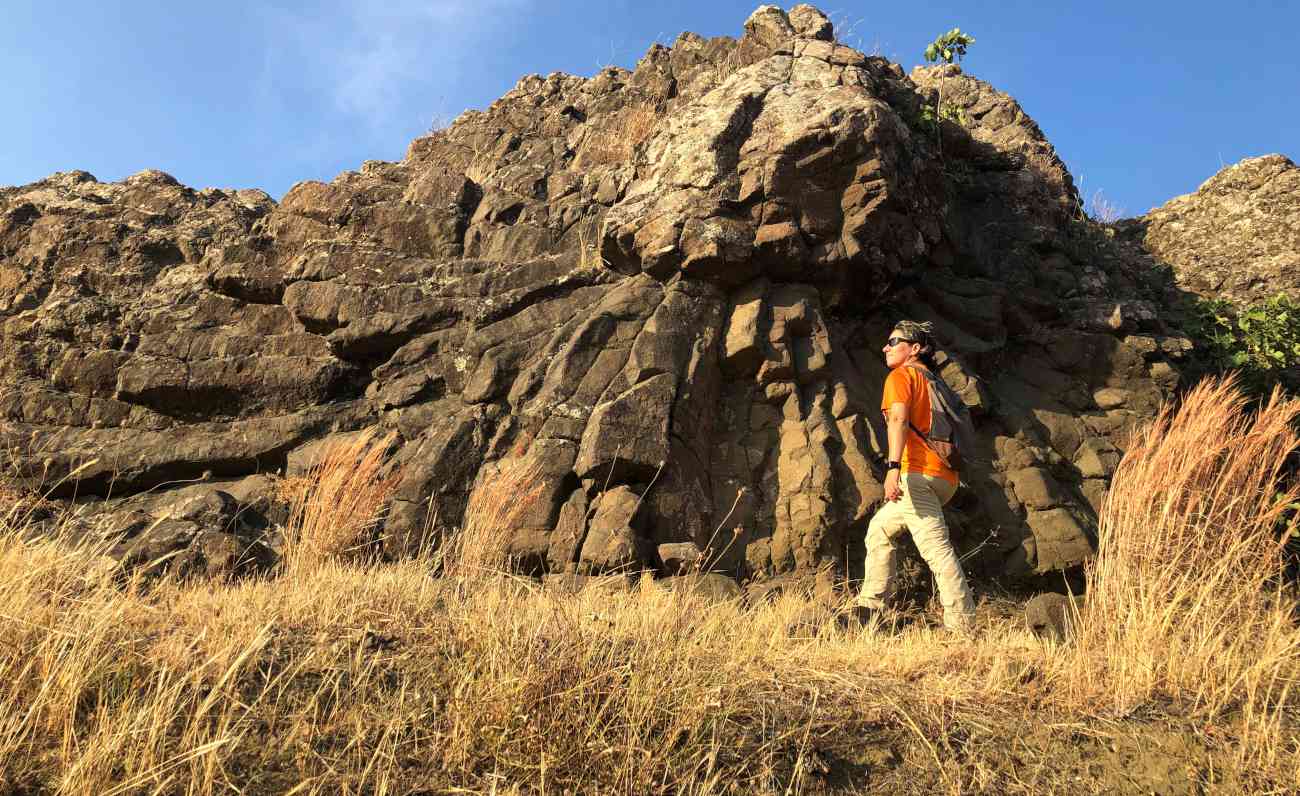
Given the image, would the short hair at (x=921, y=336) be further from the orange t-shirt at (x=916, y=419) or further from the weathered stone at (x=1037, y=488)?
the weathered stone at (x=1037, y=488)

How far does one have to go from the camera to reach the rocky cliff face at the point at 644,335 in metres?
8.09

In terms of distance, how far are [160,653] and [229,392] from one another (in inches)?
286

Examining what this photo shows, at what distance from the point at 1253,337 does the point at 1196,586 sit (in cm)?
825

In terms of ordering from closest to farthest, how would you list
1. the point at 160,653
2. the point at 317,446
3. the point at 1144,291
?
1. the point at 160,653
2. the point at 317,446
3. the point at 1144,291

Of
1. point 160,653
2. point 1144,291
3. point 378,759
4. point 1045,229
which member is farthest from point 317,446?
point 1144,291

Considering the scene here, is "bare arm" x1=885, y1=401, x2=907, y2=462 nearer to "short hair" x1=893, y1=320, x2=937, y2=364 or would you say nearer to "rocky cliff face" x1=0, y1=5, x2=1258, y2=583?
"short hair" x1=893, y1=320, x2=937, y2=364

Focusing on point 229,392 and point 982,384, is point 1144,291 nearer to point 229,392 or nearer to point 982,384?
point 982,384

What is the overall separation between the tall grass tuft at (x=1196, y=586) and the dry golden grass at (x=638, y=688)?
0.06ft

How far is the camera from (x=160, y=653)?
3447mm

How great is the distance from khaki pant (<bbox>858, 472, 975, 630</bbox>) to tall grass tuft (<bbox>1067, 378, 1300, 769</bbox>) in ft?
3.24

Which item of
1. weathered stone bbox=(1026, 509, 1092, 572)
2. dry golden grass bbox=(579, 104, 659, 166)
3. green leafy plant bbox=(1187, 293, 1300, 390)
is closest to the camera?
weathered stone bbox=(1026, 509, 1092, 572)

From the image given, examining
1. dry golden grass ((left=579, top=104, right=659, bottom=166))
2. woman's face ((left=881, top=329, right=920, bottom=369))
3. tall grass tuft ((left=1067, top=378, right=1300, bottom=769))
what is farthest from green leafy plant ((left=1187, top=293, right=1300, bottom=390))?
dry golden grass ((left=579, top=104, right=659, bottom=166))

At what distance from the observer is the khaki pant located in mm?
5723

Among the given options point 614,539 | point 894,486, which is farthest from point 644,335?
point 894,486
